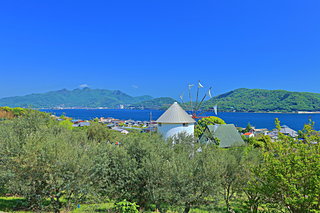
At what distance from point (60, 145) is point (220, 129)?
37.7 m

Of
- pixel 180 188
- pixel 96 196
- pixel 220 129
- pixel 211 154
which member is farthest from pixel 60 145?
pixel 220 129

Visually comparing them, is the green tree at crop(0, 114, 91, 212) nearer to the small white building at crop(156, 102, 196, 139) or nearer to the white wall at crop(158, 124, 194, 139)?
the white wall at crop(158, 124, 194, 139)

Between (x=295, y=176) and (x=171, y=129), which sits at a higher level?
(x=171, y=129)

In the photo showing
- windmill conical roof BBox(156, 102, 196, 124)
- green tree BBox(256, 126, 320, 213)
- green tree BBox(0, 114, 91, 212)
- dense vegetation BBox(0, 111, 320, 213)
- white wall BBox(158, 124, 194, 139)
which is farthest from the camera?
windmill conical roof BBox(156, 102, 196, 124)

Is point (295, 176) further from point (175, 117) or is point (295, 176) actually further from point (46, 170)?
point (175, 117)

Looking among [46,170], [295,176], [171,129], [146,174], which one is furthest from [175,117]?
[295,176]

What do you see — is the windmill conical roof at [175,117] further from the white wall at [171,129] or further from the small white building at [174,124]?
the white wall at [171,129]

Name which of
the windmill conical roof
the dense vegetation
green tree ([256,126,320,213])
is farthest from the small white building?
green tree ([256,126,320,213])

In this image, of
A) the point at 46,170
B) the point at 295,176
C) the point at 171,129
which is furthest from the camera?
the point at 171,129

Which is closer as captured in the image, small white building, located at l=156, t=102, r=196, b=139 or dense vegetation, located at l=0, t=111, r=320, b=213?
dense vegetation, located at l=0, t=111, r=320, b=213

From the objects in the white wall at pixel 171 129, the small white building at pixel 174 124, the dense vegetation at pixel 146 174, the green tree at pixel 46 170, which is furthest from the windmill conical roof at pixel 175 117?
the green tree at pixel 46 170

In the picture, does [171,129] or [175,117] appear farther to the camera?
[175,117]

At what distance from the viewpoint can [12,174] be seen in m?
10.5

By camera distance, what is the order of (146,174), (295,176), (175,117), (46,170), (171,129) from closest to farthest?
(295,176) → (46,170) → (146,174) → (171,129) → (175,117)
